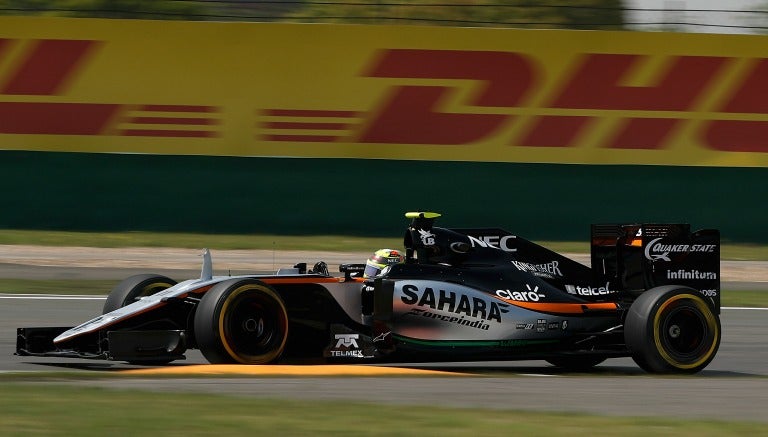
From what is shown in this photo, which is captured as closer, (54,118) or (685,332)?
(685,332)

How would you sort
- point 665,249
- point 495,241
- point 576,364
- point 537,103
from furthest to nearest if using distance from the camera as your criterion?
point 537,103, point 576,364, point 665,249, point 495,241

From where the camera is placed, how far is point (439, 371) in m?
9.98

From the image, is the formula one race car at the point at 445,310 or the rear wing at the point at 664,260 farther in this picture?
the rear wing at the point at 664,260

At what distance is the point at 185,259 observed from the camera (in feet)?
68.2

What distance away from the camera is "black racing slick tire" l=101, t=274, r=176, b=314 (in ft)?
34.0

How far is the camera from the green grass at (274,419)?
6.74 m

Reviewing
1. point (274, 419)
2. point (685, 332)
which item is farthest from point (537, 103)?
point (274, 419)

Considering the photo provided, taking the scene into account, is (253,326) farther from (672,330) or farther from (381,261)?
(672,330)

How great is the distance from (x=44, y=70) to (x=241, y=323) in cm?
1439

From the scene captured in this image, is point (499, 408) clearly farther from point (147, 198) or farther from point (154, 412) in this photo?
point (147, 198)

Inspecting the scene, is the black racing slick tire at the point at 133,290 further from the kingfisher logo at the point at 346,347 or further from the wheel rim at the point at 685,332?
the wheel rim at the point at 685,332

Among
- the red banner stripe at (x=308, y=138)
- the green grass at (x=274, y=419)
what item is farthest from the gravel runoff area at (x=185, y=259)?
the green grass at (x=274, y=419)

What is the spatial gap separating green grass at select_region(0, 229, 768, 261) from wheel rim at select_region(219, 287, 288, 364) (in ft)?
40.5

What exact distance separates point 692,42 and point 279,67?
7131mm
